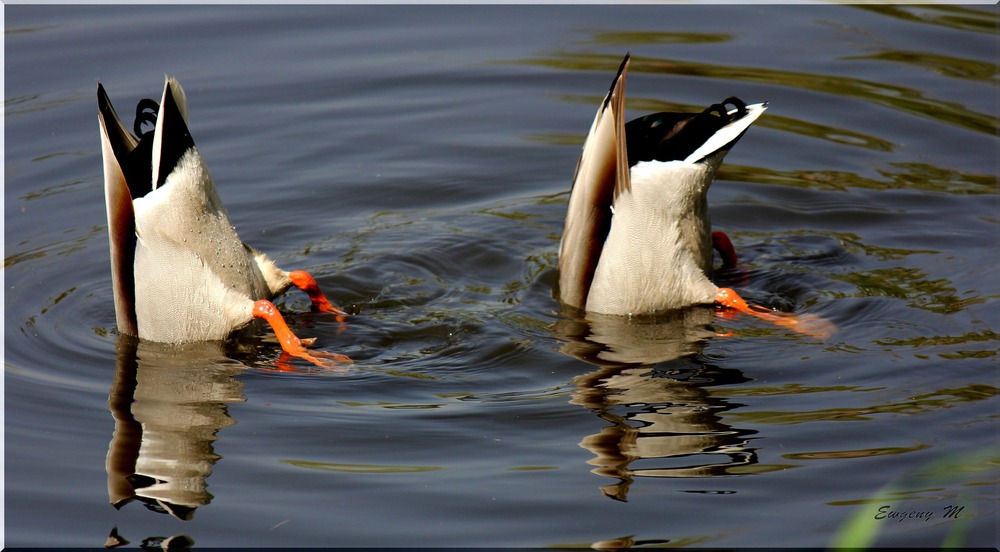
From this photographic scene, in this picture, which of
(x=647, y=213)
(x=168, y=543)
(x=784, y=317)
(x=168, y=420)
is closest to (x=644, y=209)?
(x=647, y=213)

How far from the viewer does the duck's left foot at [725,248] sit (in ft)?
20.4

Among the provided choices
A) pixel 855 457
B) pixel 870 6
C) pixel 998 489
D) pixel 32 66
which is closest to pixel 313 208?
pixel 32 66

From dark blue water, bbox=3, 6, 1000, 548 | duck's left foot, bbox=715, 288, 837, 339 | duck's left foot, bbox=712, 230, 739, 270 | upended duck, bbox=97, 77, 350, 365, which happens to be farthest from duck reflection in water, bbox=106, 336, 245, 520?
duck's left foot, bbox=712, 230, 739, 270

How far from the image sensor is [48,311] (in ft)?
19.5

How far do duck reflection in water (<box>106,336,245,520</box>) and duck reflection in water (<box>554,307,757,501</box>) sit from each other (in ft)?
5.11

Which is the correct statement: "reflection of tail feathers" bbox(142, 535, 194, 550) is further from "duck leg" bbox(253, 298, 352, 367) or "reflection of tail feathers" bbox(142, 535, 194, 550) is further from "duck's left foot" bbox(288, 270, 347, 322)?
"duck's left foot" bbox(288, 270, 347, 322)

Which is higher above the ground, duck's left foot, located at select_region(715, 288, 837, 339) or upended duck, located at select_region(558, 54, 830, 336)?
upended duck, located at select_region(558, 54, 830, 336)

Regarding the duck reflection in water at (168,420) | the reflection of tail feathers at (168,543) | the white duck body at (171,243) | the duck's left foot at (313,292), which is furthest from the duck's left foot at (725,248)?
the reflection of tail feathers at (168,543)

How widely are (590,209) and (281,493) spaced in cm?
218

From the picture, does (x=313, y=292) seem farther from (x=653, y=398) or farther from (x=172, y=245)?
(x=653, y=398)

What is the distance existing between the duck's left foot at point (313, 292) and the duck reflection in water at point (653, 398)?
1.19m

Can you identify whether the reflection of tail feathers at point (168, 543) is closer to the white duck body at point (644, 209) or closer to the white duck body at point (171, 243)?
the white duck body at point (171, 243)

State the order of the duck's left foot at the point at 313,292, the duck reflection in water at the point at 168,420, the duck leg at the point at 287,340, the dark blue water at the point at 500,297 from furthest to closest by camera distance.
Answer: the duck's left foot at the point at 313,292
the duck leg at the point at 287,340
the duck reflection in water at the point at 168,420
the dark blue water at the point at 500,297

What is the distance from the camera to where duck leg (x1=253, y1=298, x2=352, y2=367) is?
534cm
